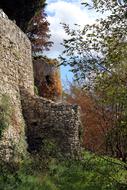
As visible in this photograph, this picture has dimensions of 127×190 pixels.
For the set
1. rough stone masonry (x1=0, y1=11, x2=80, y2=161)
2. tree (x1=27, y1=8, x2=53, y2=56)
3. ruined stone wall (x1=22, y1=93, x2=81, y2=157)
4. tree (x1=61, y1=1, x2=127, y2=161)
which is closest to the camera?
tree (x1=61, y1=1, x2=127, y2=161)

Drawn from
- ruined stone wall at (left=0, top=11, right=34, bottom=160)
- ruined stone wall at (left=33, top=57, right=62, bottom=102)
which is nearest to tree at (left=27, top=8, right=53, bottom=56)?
ruined stone wall at (left=33, top=57, right=62, bottom=102)

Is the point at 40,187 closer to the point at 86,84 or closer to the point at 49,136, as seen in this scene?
the point at 86,84

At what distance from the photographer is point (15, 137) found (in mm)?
20453

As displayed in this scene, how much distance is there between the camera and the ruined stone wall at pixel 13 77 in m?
19.6

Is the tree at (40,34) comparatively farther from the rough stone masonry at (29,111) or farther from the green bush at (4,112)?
the green bush at (4,112)

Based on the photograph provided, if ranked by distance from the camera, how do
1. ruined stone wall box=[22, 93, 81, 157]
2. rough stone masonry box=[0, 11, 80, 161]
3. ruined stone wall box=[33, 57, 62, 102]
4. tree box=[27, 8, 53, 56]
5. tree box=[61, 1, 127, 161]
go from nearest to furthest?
1. tree box=[61, 1, 127, 161]
2. rough stone masonry box=[0, 11, 80, 161]
3. ruined stone wall box=[22, 93, 81, 157]
4. ruined stone wall box=[33, 57, 62, 102]
5. tree box=[27, 8, 53, 56]

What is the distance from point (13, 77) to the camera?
2205cm

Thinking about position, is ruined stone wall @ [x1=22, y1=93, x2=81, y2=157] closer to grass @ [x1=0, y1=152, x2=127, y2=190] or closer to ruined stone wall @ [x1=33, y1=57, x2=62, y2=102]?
grass @ [x1=0, y1=152, x2=127, y2=190]

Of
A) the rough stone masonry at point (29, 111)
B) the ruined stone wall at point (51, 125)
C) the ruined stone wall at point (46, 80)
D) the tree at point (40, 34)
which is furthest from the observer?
the tree at point (40, 34)

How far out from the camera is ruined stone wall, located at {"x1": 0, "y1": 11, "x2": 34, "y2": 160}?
19.6m

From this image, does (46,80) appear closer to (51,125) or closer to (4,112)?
(51,125)

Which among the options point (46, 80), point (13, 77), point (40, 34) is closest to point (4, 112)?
point (13, 77)

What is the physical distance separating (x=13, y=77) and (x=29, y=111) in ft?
4.82

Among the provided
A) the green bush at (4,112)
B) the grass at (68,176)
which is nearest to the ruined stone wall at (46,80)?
the grass at (68,176)
